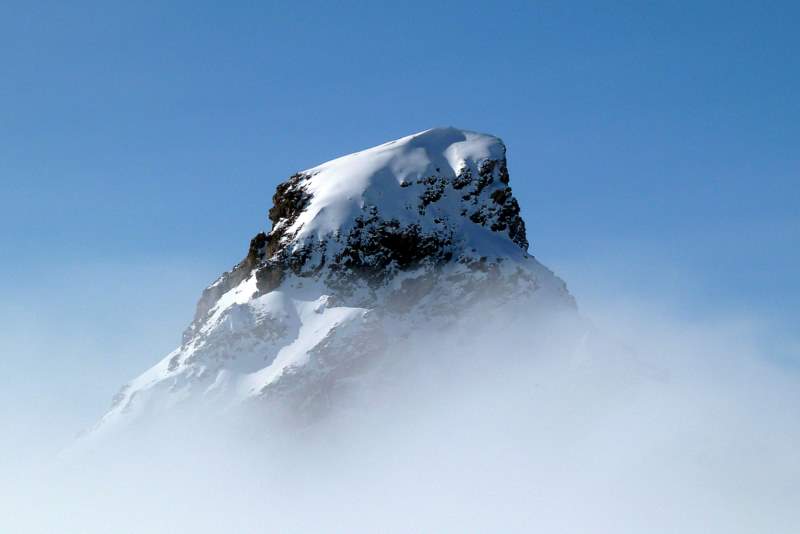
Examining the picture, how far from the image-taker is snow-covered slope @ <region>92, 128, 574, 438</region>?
180125 millimetres

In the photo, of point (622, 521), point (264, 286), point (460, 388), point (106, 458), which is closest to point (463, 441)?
point (460, 388)

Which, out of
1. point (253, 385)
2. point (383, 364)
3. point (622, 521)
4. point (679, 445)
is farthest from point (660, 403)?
point (253, 385)

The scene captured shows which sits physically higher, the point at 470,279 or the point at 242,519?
the point at 470,279

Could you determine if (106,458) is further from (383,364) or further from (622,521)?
(622,521)

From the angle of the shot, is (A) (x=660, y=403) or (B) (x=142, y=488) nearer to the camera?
(B) (x=142, y=488)

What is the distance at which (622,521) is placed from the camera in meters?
179

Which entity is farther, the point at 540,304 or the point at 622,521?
the point at 540,304

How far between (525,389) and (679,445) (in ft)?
91.6

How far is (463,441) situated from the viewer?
182 metres

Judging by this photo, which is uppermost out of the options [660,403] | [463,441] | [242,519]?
[660,403]

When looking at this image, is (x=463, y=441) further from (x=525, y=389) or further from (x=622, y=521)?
(x=622, y=521)

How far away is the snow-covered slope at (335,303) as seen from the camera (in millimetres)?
180125

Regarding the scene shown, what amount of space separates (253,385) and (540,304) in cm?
4479

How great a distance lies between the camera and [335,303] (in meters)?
188
